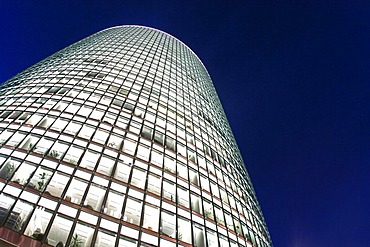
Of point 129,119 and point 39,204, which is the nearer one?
point 39,204

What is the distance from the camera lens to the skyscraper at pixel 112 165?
2097 centimetres

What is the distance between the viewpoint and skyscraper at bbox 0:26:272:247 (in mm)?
20969

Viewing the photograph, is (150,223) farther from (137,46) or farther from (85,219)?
(137,46)

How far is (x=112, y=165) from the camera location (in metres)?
27.4

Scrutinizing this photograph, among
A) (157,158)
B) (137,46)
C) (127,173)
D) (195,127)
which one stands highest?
(137,46)

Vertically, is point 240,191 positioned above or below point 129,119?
below

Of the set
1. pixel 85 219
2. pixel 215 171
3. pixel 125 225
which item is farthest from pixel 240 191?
pixel 85 219

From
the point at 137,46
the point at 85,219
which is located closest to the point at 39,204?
the point at 85,219

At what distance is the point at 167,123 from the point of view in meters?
39.8

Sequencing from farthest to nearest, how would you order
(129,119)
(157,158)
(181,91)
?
(181,91) → (129,119) → (157,158)

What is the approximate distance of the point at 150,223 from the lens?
953 inches

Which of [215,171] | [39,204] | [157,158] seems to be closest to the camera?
[39,204]

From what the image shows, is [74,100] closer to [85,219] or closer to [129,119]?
Result: [129,119]

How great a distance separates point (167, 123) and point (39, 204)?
71.6ft
